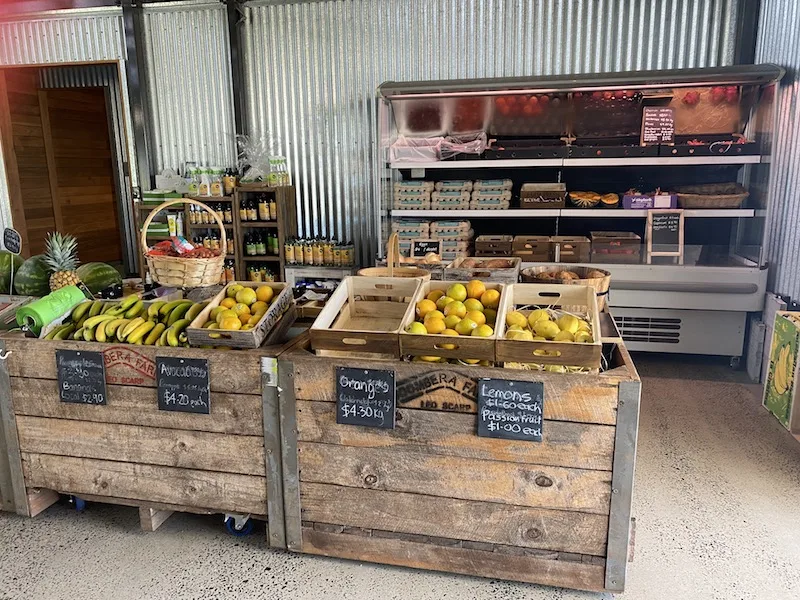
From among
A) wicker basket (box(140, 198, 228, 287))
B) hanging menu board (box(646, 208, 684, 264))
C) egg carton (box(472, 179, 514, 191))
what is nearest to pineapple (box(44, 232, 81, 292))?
wicker basket (box(140, 198, 228, 287))

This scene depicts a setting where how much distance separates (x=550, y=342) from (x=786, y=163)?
364cm

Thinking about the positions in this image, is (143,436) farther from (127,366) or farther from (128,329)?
(128,329)

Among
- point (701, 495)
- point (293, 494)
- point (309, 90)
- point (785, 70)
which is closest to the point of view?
point (293, 494)

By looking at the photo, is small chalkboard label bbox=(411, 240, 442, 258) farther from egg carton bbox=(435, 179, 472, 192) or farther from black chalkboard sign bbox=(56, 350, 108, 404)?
black chalkboard sign bbox=(56, 350, 108, 404)

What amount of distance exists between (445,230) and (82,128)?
22.5ft

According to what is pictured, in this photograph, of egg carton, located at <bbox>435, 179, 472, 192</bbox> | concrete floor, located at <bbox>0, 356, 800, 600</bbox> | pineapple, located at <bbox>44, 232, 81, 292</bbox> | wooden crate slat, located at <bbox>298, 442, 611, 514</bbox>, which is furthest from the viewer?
egg carton, located at <bbox>435, 179, 472, 192</bbox>

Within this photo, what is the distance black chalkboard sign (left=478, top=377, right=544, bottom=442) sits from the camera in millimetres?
2262

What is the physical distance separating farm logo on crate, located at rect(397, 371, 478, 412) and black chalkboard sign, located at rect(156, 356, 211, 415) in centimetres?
83

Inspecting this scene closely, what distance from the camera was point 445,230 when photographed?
17.8ft

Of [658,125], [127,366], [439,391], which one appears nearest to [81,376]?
[127,366]

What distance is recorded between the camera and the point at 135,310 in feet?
9.55


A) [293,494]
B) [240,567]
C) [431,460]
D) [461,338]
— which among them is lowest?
[240,567]

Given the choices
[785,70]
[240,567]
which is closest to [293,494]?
[240,567]

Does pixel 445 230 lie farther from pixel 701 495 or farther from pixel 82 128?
pixel 82 128
